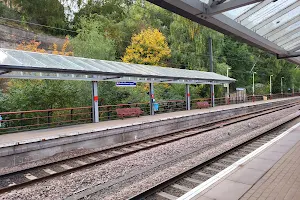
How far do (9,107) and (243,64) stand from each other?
148 ft

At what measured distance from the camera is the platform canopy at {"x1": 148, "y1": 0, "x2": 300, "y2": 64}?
5.14 metres

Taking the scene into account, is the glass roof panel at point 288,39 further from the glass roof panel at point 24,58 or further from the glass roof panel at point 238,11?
the glass roof panel at point 24,58

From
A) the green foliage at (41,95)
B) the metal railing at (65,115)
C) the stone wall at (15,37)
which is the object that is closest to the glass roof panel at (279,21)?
the metal railing at (65,115)

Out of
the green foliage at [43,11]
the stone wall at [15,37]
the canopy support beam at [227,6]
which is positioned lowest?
the canopy support beam at [227,6]

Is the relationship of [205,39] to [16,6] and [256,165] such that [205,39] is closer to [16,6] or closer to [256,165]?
[256,165]

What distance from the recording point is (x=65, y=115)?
13133 millimetres

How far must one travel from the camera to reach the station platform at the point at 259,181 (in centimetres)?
447

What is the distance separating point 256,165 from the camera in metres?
6.26

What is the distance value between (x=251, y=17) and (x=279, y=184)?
4.87 meters

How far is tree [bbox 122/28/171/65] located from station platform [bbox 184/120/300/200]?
20945mm

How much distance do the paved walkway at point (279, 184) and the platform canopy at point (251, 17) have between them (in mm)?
3791

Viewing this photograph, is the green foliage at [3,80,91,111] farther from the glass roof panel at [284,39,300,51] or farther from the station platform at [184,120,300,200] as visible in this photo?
the glass roof panel at [284,39,300,51]

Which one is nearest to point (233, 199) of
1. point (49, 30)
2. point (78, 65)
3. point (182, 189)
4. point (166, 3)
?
point (182, 189)

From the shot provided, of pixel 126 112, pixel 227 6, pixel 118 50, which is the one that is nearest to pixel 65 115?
pixel 126 112
